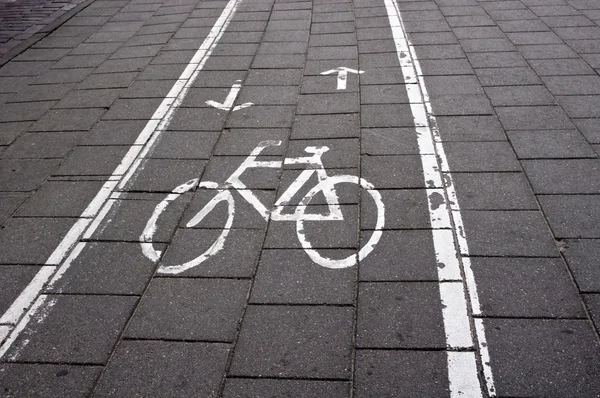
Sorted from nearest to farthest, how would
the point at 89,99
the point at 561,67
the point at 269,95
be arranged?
the point at 269,95
the point at 89,99
the point at 561,67

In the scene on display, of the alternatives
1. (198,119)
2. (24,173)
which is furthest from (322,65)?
(24,173)

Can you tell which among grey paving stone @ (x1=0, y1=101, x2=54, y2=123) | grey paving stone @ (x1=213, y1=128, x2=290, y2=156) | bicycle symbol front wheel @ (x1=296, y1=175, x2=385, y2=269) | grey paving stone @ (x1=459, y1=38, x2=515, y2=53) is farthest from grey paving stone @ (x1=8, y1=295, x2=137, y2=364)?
grey paving stone @ (x1=459, y1=38, x2=515, y2=53)

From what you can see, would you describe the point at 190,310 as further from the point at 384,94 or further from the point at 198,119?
the point at 384,94

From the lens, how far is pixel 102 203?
5996mm

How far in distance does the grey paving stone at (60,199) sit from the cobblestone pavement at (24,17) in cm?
542

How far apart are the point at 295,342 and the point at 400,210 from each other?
1836 mm

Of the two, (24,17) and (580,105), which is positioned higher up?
(580,105)

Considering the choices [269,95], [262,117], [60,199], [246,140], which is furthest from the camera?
[269,95]

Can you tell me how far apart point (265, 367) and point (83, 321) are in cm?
141

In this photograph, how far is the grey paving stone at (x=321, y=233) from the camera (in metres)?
5.19

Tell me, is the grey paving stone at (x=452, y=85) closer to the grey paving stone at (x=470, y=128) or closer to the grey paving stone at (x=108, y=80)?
the grey paving stone at (x=470, y=128)

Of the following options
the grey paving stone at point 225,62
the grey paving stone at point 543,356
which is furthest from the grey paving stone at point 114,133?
the grey paving stone at point 543,356

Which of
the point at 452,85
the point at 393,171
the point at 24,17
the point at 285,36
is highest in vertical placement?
the point at 393,171

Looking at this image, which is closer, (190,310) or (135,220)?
(190,310)
